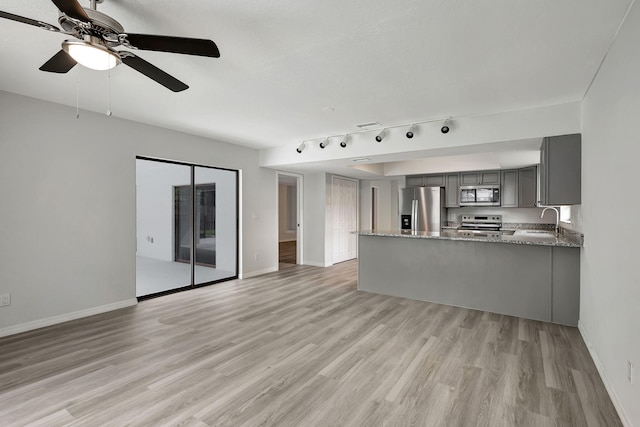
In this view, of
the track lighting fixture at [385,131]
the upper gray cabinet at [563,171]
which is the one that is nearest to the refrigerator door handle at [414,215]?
the track lighting fixture at [385,131]

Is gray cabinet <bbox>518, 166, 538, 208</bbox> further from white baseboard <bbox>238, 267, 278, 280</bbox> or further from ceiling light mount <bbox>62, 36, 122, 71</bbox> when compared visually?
ceiling light mount <bbox>62, 36, 122, 71</bbox>

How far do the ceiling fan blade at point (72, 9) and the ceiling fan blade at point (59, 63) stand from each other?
0.56 meters

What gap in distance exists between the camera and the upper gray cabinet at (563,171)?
3.39 meters

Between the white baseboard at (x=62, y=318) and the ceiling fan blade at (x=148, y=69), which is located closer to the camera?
the ceiling fan blade at (x=148, y=69)

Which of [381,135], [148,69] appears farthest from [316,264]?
[148,69]

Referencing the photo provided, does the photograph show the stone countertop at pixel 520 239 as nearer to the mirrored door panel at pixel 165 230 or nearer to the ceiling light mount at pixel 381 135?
the ceiling light mount at pixel 381 135

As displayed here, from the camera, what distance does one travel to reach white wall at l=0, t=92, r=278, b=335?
3.37 metres

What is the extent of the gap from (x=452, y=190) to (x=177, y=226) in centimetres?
573

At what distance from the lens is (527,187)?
638cm

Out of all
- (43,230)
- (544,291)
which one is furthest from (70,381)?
(544,291)

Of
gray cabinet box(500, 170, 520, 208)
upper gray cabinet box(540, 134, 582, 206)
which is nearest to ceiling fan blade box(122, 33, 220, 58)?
upper gray cabinet box(540, 134, 582, 206)

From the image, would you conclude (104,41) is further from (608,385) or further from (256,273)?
(256,273)

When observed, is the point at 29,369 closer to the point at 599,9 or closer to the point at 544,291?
the point at 599,9

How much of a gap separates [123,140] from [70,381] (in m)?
3.00
